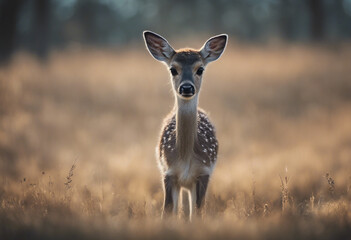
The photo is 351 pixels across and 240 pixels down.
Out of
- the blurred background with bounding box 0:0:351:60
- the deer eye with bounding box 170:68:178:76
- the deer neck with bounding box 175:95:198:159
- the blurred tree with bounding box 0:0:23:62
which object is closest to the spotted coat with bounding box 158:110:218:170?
the deer neck with bounding box 175:95:198:159

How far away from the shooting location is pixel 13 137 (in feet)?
33.0

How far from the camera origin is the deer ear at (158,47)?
6.47 meters

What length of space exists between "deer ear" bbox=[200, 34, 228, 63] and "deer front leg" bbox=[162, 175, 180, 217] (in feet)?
6.67

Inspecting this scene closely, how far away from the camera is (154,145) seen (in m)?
10.6

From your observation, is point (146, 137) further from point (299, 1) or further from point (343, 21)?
point (343, 21)

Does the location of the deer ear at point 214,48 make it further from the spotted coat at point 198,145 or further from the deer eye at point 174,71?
the spotted coat at point 198,145

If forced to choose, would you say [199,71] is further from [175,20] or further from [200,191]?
[175,20]

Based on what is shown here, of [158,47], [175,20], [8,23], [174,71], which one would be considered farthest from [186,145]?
[175,20]

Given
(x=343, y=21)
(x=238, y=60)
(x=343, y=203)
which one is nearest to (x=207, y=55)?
(x=343, y=203)

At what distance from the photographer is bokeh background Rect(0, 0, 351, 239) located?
4.37m

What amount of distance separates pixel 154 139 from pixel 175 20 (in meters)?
39.3

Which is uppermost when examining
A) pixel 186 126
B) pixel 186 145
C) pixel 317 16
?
pixel 317 16

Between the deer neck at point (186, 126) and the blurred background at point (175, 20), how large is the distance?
83.6 feet

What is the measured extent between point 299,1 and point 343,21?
19024 mm
